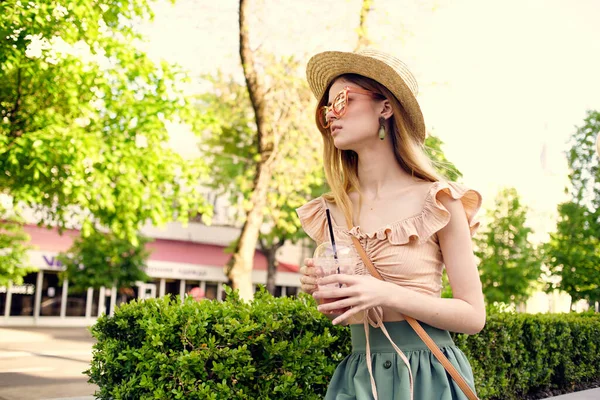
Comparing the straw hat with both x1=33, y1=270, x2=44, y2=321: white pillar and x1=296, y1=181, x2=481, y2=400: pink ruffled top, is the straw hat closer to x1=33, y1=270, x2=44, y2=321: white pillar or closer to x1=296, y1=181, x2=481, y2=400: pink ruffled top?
x1=296, y1=181, x2=481, y2=400: pink ruffled top

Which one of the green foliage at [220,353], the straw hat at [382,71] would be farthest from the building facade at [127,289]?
the straw hat at [382,71]

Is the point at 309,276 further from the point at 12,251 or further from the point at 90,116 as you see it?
the point at 12,251

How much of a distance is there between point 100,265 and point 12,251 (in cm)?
450

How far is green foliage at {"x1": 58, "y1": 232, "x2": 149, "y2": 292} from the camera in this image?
89.5 ft

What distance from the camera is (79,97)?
37.3ft

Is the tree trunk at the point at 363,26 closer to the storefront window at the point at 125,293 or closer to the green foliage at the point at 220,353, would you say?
the green foliage at the point at 220,353

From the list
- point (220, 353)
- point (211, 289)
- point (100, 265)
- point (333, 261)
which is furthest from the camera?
point (211, 289)

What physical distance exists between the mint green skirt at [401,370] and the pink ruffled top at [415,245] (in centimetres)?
14

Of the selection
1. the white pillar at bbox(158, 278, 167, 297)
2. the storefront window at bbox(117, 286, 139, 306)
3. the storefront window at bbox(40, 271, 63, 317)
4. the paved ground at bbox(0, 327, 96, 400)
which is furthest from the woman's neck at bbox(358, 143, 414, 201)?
the white pillar at bbox(158, 278, 167, 297)

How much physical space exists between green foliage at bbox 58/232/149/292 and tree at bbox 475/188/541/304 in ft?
51.4

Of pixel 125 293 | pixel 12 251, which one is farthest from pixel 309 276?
pixel 125 293

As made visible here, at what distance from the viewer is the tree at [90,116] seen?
10.2 metres

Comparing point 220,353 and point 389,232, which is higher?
point 389,232

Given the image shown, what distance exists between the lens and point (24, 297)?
28.6 m
